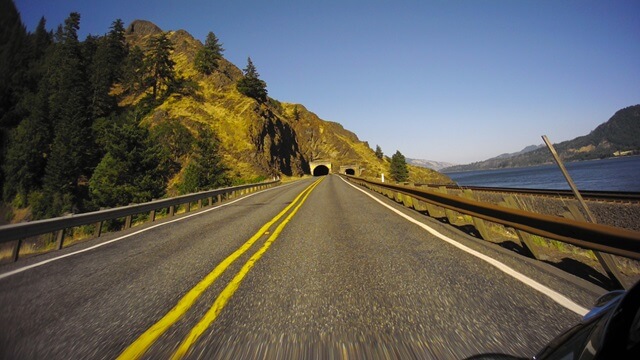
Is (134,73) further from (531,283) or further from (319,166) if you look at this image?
(531,283)

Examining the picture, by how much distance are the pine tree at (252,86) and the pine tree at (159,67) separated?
672 inches

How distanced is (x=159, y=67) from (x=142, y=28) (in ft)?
403

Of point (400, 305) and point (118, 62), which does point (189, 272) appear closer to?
point (400, 305)

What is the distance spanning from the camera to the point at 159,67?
72375mm

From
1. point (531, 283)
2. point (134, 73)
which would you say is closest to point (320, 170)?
point (134, 73)

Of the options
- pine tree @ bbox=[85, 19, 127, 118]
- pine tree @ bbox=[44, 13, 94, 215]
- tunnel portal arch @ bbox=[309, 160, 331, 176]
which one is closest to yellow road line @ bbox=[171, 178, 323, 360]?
pine tree @ bbox=[44, 13, 94, 215]

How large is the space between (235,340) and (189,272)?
A: 227 centimetres

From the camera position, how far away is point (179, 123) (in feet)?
174

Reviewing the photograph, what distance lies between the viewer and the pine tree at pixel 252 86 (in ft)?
259

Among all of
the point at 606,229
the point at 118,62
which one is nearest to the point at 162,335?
the point at 606,229

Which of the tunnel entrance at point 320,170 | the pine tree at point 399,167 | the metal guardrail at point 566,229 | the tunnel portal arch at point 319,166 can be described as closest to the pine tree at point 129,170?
the metal guardrail at point 566,229

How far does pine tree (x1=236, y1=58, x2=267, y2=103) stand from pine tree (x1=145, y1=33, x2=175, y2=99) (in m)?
17.1

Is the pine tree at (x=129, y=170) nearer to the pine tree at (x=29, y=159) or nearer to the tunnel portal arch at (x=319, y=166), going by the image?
the pine tree at (x=29, y=159)

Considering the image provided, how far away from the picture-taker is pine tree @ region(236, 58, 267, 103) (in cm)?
7900
